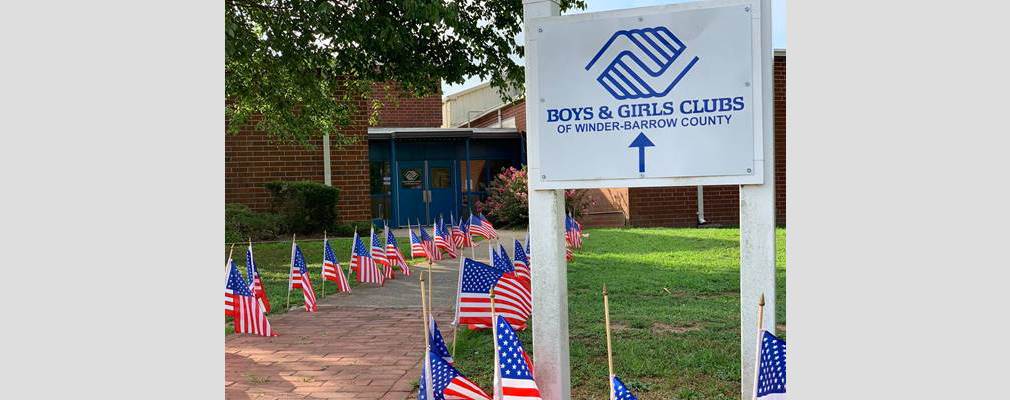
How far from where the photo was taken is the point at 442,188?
80.2 feet

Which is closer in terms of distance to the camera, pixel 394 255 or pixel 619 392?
pixel 619 392

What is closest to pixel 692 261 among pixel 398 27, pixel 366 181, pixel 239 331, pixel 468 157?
pixel 398 27

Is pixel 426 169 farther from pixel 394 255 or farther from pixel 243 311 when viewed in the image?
pixel 243 311

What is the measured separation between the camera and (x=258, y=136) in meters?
18.5

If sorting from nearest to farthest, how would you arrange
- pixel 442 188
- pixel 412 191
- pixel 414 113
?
pixel 412 191, pixel 442 188, pixel 414 113

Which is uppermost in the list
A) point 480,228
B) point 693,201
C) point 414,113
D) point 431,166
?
point 414,113

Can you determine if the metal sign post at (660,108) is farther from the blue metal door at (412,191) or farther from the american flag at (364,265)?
the blue metal door at (412,191)

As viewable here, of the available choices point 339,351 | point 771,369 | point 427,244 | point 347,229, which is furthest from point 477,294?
point 347,229

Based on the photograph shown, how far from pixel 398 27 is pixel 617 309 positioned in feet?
12.6

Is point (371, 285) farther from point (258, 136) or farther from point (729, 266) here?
point (258, 136)

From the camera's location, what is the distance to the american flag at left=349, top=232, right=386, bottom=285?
10227mm

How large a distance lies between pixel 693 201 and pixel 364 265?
40.1 ft

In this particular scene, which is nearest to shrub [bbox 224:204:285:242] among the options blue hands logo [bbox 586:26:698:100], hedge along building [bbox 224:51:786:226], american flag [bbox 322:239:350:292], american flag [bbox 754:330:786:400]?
hedge along building [bbox 224:51:786:226]

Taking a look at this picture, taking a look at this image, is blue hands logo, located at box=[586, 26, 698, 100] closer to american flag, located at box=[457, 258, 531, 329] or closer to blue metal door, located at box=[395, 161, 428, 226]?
american flag, located at box=[457, 258, 531, 329]
